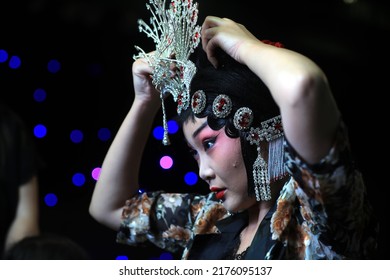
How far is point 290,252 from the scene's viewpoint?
3.62 ft

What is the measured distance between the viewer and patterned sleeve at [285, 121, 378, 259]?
3.04ft

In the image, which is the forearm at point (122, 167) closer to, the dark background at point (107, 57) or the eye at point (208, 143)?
the dark background at point (107, 57)

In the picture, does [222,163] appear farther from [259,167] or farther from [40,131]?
[40,131]

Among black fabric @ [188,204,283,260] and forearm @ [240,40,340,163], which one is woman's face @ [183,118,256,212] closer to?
black fabric @ [188,204,283,260]

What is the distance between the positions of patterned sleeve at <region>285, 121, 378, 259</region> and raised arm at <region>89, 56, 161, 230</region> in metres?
0.42

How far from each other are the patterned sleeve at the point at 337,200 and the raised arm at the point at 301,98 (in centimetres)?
2

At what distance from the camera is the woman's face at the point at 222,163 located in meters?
1.15

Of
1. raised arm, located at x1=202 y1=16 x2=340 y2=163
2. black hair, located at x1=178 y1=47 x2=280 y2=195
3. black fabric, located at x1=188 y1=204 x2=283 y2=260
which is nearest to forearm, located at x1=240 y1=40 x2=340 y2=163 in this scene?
raised arm, located at x1=202 y1=16 x2=340 y2=163

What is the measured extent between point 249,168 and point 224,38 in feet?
0.80

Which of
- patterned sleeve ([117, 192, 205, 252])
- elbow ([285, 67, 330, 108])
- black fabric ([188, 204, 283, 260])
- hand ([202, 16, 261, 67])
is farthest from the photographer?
patterned sleeve ([117, 192, 205, 252])

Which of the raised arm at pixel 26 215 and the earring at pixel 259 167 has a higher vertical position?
the earring at pixel 259 167

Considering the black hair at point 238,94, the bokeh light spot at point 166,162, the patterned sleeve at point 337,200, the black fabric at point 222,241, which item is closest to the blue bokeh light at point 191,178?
the bokeh light spot at point 166,162

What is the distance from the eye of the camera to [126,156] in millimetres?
1340
